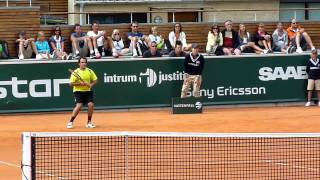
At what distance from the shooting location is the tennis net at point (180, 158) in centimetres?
1424

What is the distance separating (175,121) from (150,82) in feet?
9.07

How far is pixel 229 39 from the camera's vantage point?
26297 mm

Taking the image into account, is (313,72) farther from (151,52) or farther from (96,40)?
(96,40)

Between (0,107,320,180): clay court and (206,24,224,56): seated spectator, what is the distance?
6.58 feet

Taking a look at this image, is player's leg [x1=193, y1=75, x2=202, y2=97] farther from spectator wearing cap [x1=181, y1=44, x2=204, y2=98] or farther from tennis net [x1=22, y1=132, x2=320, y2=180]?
tennis net [x1=22, y1=132, x2=320, y2=180]

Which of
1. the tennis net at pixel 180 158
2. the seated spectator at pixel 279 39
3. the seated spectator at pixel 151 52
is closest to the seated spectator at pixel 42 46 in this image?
the seated spectator at pixel 151 52

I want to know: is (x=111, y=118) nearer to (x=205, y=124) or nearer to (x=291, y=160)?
(x=205, y=124)

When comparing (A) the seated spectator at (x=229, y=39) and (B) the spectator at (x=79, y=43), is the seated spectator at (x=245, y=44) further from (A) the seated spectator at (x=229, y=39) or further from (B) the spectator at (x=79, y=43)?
(B) the spectator at (x=79, y=43)

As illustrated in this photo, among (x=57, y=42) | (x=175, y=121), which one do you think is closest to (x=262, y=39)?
(x=175, y=121)

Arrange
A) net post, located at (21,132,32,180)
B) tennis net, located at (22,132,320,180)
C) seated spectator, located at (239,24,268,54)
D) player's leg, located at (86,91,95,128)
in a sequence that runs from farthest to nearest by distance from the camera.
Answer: seated spectator, located at (239,24,268,54) → player's leg, located at (86,91,95,128) → tennis net, located at (22,132,320,180) → net post, located at (21,132,32,180)

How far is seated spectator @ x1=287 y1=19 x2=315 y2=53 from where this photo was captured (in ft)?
87.8

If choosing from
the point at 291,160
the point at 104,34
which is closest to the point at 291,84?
the point at 104,34

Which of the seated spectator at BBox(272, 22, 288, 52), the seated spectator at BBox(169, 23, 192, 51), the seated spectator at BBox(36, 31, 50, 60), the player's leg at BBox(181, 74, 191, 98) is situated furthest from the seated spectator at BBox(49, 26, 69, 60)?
the seated spectator at BBox(272, 22, 288, 52)

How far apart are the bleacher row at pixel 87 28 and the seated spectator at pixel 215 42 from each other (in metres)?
1.64
